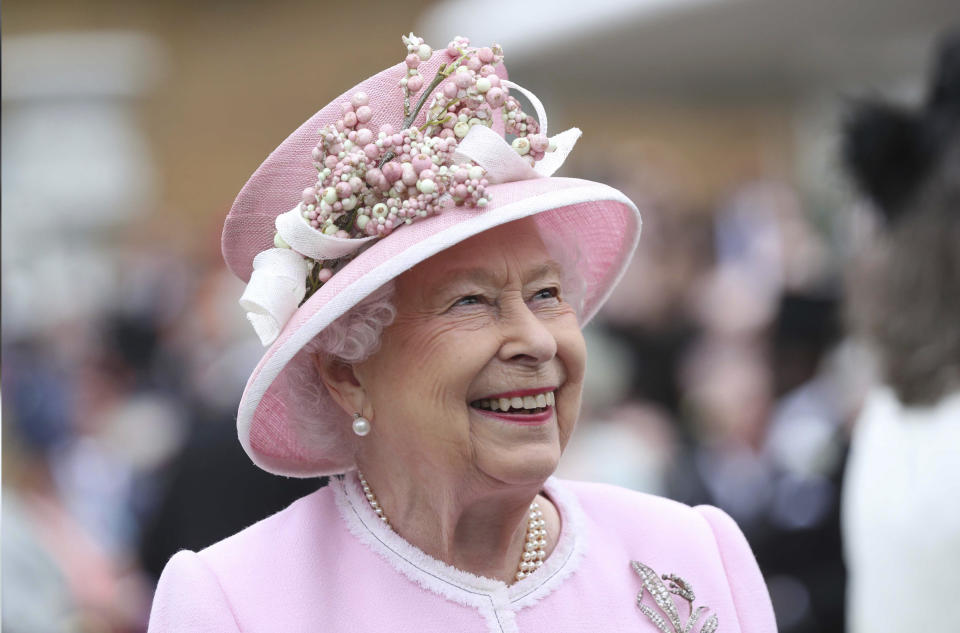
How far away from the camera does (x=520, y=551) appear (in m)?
2.63

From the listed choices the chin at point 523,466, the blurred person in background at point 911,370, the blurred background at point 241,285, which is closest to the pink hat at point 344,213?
the chin at point 523,466

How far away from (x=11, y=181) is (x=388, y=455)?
1703cm

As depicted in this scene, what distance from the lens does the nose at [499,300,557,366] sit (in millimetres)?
2365

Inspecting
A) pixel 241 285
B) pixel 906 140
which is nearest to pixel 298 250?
pixel 906 140

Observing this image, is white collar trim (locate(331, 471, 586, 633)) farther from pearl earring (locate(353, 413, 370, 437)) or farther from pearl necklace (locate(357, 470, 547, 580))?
pearl earring (locate(353, 413, 370, 437))

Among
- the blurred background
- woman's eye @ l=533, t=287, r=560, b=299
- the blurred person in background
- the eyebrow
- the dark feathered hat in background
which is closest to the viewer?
the eyebrow

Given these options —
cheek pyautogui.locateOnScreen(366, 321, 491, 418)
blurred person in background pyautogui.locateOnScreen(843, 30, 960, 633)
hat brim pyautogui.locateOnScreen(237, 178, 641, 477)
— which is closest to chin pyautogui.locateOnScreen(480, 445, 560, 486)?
cheek pyautogui.locateOnScreen(366, 321, 491, 418)

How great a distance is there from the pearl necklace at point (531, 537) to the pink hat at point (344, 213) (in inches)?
4.4

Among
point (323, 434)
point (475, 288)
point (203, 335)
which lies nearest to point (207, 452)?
point (323, 434)

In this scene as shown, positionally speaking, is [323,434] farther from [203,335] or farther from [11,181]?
[11,181]

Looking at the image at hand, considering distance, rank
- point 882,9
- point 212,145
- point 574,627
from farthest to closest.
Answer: point 212,145 → point 882,9 → point 574,627

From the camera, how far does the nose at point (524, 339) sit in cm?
237

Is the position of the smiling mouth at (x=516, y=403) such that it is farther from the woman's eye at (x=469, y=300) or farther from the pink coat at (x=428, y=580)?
the pink coat at (x=428, y=580)

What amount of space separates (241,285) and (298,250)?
587 cm
